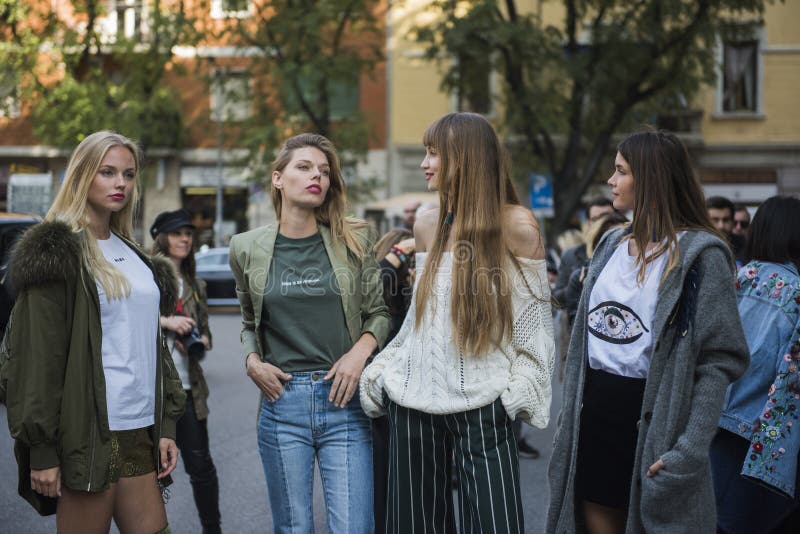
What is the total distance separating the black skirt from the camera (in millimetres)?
3156

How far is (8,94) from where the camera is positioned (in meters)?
26.7

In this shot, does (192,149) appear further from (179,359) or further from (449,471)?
(449,471)

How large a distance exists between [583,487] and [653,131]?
4.64 feet

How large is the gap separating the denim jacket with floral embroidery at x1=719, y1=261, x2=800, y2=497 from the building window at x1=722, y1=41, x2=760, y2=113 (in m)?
24.3

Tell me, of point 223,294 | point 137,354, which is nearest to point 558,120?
point 223,294

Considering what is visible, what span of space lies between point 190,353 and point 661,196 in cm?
296

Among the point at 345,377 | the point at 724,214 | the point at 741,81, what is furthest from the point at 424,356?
the point at 741,81

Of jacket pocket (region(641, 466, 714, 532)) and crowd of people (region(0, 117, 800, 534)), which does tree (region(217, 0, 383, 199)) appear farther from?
jacket pocket (region(641, 466, 714, 532))

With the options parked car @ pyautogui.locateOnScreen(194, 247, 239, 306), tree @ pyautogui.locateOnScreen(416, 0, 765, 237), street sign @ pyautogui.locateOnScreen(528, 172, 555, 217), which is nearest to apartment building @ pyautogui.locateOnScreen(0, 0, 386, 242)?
street sign @ pyautogui.locateOnScreen(528, 172, 555, 217)

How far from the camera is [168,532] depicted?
3.27 m

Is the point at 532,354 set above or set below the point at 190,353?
above

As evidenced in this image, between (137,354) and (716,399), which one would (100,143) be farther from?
(716,399)

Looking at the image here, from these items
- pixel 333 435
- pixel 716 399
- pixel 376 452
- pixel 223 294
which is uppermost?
pixel 716 399

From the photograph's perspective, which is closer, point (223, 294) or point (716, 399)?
point (716, 399)
